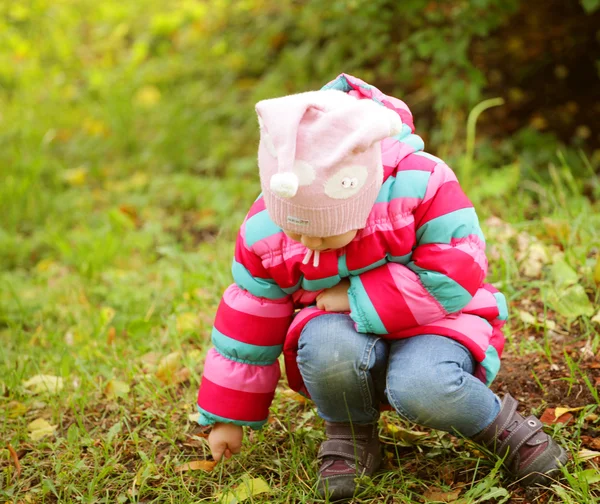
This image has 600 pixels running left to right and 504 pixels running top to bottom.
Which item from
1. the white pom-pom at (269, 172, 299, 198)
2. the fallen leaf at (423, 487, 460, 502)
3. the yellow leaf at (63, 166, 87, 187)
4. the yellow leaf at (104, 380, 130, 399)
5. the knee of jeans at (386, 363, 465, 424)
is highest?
the white pom-pom at (269, 172, 299, 198)

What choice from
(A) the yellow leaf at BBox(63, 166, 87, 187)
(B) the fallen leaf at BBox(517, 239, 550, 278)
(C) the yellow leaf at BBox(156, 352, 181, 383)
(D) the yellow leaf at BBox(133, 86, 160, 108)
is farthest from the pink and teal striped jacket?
(D) the yellow leaf at BBox(133, 86, 160, 108)

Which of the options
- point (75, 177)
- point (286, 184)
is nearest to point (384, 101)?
point (286, 184)

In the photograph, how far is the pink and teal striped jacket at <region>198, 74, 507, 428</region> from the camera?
157cm

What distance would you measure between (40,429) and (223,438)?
59 centimetres

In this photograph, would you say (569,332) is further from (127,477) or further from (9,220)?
(9,220)

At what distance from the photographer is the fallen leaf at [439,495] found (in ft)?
5.41

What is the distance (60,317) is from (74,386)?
614mm

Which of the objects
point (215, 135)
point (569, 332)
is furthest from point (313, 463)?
point (215, 135)

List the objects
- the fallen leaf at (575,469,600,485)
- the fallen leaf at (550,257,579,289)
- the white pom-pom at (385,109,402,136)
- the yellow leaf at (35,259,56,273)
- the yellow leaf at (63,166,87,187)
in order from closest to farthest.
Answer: the white pom-pom at (385,109,402,136) < the fallen leaf at (575,469,600,485) < the fallen leaf at (550,257,579,289) < the yellow leaf at (35,259,56,273) < the yellow leaf at (63,166,87,187)

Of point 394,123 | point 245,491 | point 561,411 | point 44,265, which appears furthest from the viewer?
point 44,265

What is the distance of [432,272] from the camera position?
1572mm

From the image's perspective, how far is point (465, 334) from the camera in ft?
5.42

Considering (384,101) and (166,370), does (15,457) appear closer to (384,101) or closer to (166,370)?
(166,370)

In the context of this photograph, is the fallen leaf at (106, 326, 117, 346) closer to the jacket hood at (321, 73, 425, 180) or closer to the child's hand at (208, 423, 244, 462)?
the child's hand at (208, 423, 244, 462)
